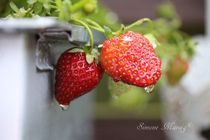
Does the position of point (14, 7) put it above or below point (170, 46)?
above

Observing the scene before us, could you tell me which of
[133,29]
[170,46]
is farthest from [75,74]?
[170,46]

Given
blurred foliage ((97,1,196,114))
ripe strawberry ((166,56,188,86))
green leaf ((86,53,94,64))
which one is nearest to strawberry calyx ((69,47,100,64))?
green leaf ((86,53,94,64))

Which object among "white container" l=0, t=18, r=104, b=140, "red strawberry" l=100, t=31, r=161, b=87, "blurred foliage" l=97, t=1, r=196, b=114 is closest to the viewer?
"white container" l=0, t=18, r=104, b=140

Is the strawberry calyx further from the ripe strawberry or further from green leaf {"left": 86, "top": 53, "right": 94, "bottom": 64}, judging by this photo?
the ripe strawberry

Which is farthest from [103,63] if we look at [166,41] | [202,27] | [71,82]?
[202,27]

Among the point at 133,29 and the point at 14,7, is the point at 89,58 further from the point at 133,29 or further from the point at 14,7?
the point at 133,29

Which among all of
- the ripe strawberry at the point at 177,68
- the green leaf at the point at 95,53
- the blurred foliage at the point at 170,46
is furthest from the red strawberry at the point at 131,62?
the ripe strawberry at the point at 177,68

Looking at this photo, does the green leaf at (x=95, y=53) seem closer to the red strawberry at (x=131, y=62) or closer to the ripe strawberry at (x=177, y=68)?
the red strawberry at (x=131, y=62)
